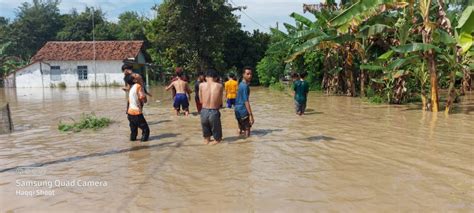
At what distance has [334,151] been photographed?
25.9ft

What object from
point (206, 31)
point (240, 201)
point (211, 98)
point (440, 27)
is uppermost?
point (206, 31)

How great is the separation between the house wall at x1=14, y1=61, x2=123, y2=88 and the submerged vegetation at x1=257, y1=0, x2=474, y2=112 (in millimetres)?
24085

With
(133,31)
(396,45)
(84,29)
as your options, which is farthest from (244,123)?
(84,29)

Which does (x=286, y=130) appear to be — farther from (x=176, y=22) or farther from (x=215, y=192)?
(x=176, y=22)

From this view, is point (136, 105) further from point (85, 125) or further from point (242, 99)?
point (85, 125)

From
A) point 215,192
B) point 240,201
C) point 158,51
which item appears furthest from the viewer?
point 158,51

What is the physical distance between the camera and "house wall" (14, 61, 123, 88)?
Result: 42844 millimetres

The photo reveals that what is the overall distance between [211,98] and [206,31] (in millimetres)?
26343

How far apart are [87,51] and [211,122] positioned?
1513 inches

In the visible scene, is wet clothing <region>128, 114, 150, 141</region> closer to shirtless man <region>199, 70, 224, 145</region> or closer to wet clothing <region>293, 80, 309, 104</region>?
shirtless man <region>199, 70, 224, 145</region>

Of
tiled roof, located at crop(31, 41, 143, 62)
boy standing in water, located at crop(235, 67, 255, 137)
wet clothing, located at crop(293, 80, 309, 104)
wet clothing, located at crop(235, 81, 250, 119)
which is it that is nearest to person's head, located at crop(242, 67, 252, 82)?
boy standing in water, located at crop(235, 67, 255, 137)

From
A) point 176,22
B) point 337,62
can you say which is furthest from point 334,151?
point 176,22

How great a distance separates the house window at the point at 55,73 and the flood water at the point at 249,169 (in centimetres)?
3390

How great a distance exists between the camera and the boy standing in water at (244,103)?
29.7 ft
